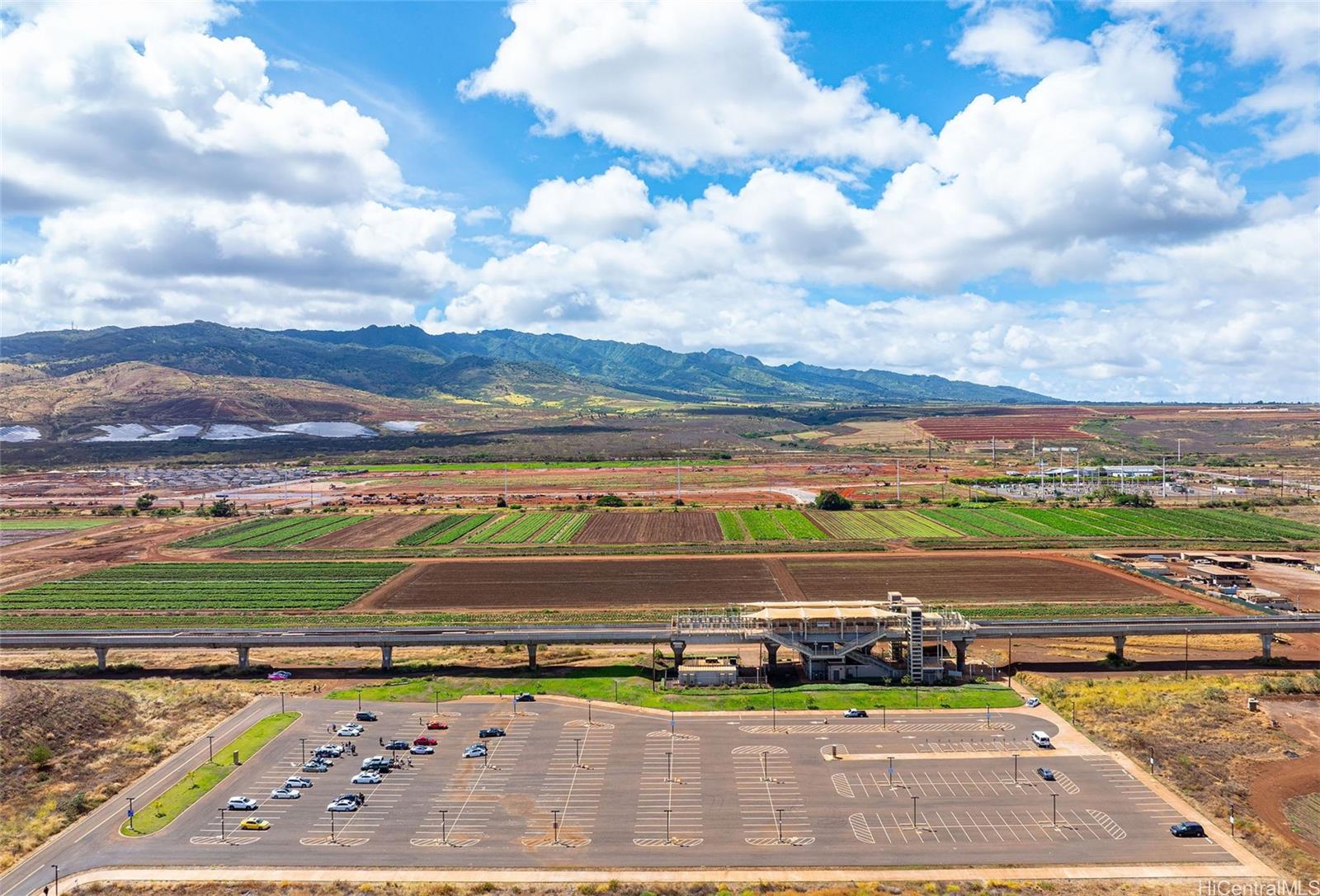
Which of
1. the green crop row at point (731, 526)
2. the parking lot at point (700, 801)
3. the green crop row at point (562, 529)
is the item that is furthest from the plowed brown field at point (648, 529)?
the parking lot at point (700, 801)

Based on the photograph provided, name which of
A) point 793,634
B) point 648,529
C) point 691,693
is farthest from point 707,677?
point 648,529

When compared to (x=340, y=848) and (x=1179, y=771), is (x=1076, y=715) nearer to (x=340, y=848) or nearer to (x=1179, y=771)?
(x=1179, y=771)

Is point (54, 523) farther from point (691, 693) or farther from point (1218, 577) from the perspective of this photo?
point (1218, 577)

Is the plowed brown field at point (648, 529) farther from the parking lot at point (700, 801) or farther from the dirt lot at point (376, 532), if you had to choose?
the parking lot at point (700, 801)

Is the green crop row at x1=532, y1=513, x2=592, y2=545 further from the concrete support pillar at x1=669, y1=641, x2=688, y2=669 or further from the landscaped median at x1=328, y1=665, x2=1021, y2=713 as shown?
the concrete support pillar at x1=669, y1=641, x2=688, y2=669

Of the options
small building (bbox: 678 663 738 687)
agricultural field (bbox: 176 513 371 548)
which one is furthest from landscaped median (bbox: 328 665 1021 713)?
agricultural field (bbox: 176 513 371 548)
